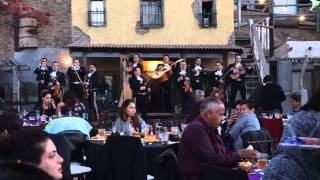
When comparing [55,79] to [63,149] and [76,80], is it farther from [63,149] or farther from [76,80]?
[63,149]

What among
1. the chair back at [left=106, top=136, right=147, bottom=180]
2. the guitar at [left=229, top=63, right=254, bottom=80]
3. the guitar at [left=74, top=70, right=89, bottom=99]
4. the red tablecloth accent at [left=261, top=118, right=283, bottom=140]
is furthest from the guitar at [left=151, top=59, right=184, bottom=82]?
the chair back at [left=106, top=136, right=147, bottom=180]

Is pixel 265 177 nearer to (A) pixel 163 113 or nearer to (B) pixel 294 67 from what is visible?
(A) pixel 163 113

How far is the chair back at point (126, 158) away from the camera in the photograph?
7.05 metres

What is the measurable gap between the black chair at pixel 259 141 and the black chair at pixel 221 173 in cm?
280

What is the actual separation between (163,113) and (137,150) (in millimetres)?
13631

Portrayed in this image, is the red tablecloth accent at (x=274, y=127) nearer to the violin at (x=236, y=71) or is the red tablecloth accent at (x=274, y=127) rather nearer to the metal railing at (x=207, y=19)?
the violin at (x=236, y=71)

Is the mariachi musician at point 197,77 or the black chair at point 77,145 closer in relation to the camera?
the black chair at point 77,145

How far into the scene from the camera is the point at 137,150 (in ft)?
23.1

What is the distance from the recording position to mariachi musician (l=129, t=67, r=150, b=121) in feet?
60.5

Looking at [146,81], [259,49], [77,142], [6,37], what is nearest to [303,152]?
[77,142]

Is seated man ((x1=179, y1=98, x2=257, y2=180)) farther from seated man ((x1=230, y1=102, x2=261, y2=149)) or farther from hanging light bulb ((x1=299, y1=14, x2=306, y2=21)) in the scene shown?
hanging light bulb ((x1=299, y1=14, x2=306, y2=21))

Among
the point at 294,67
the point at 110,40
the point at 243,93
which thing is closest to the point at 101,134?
the point at 243,93

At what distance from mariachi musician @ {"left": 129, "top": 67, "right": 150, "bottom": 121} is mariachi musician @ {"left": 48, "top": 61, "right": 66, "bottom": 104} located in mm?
2205

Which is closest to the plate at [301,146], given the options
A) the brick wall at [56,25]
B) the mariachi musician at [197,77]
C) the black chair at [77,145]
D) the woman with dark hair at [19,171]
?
the woman with dark hair at [19,171]
